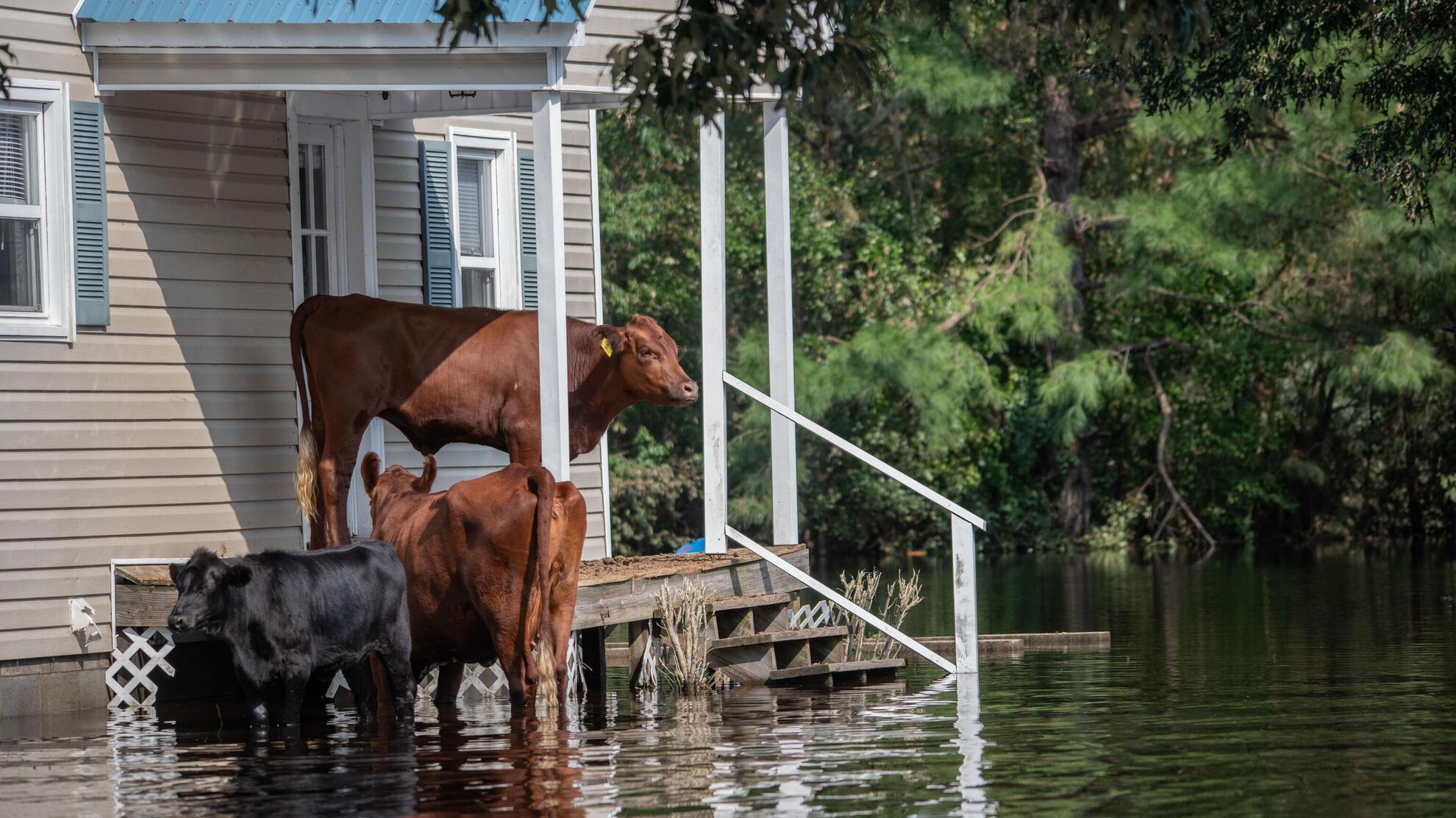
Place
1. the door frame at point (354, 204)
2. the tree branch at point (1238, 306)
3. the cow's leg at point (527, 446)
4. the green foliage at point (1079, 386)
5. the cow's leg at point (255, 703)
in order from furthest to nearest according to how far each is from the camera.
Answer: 1. the tree branch at point (1238, 306)
2. the green foliage at point (1079, 386)
3. the door frame at point (354, 204)
4. the cow's leg at point (527, 446)
5. the cow's leg at point (255, 703)

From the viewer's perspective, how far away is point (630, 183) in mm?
36594

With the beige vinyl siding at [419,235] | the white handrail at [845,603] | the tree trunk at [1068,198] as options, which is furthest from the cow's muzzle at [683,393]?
the tree trunk at [1068,198]

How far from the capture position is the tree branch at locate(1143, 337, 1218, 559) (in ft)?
117

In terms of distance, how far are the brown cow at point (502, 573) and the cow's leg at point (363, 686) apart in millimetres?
511

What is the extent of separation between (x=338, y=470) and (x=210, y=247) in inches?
69.9

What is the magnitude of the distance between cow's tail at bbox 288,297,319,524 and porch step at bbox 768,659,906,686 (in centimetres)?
327

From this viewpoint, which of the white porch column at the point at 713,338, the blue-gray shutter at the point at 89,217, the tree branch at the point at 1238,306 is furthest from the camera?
the tree branch at the point at 1238,306

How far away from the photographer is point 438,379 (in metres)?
12.9

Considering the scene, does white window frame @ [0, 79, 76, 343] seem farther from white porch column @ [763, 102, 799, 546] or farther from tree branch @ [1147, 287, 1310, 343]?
tree branch @ [1147, 287, 1310, 343]

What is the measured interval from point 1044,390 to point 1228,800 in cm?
2638

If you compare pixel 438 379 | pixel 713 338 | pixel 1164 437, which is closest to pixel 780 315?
pixel 713 338

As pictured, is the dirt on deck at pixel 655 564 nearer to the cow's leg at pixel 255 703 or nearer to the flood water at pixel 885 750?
the flood water at pixel 885 750

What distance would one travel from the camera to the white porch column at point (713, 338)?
13336 mm

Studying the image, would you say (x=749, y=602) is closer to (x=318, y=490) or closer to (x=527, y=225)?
(x=318, y=490)
